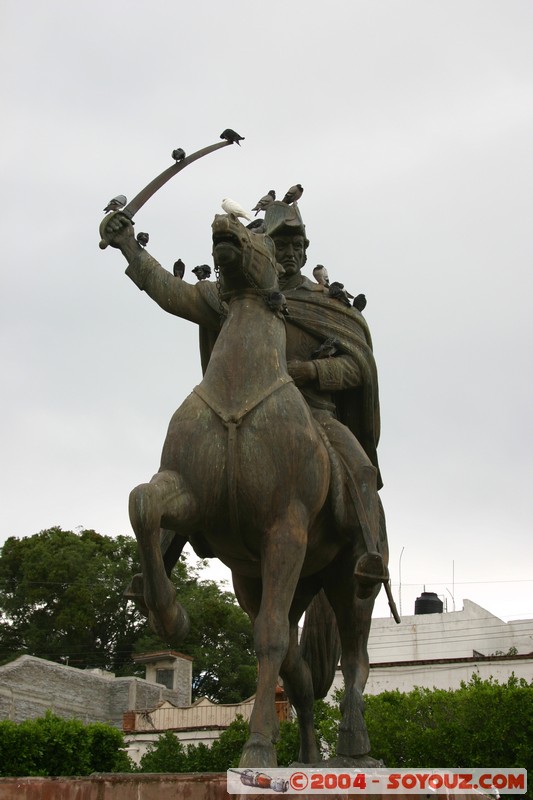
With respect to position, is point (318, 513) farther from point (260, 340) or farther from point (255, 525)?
point (260, 340)

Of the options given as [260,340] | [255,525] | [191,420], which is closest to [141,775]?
[255,525]

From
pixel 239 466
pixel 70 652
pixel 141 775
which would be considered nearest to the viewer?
pixel 141 775

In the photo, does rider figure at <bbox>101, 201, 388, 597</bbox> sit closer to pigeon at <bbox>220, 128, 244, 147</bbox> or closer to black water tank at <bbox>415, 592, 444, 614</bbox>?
pigeon at <bbox>220, 128, 244, 147</bbox>

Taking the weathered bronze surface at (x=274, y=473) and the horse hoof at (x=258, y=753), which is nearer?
the horse hoof at (x=258, y=753)

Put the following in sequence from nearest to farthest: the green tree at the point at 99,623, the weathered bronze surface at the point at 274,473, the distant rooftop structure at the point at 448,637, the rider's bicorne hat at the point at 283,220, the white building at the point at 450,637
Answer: the weathered bronze surface at the point at 274,473 → the rider's bicorne hat at the point at 283,220 → the white building at the point at 450,637 → the distant rooftop structure at the point at 448,637 → the green tree at the point at 99,623

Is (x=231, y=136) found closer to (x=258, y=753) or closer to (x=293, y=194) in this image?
(x=293, y=194)

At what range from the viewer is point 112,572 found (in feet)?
144

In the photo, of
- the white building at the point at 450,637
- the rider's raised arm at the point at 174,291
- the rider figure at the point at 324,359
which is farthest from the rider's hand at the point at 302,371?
the white building at the point at 450,637

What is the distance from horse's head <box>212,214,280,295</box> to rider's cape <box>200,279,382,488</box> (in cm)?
46

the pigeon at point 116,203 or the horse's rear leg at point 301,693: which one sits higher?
the pigeon at point 116,203

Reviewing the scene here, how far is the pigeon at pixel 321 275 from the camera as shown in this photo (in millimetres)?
7646

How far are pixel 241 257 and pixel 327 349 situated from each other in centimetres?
103

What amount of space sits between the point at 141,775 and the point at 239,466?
1.74 metres

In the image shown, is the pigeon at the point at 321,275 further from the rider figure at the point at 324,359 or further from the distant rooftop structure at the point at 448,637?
the distant rooftop structure at the point at 448,637
